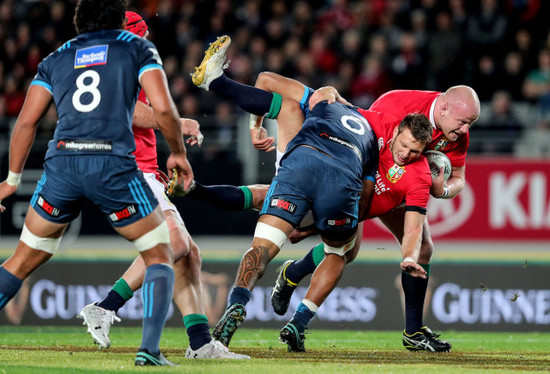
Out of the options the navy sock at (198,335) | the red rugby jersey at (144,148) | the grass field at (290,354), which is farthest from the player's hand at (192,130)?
the grass field at (290,354)

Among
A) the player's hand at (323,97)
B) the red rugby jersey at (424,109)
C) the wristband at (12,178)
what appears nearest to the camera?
the wristband at (12,178)

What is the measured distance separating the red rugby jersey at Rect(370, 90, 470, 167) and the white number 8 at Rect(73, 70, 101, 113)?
3046mm

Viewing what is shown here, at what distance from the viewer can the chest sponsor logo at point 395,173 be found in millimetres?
6922

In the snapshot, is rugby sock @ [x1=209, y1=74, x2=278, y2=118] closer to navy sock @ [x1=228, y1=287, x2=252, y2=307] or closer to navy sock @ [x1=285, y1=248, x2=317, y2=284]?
navy sock @ [x1=285, y1=248, x2=317, y2=284]

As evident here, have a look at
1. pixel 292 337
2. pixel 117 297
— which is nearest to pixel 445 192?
pixel 292 337

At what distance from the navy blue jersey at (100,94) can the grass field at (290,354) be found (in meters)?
1.27

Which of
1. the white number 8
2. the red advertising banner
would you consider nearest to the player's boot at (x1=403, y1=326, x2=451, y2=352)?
the white number 8

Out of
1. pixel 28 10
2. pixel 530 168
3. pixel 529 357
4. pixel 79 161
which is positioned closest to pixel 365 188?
pixel 529 357

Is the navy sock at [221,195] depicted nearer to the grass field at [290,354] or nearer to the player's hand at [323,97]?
the player's hand at [323,97]

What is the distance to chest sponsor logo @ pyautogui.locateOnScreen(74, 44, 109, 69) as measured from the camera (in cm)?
519

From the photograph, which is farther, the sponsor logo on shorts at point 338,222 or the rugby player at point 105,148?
the sponsor logo on shorts at point 338,222

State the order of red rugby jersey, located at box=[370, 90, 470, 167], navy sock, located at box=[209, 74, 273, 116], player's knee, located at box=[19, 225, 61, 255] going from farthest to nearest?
1. red rugby jersey, located at box=[370, 90, 470, 167]
2. navy sock, located at box=[209, 74, 273, 116]
3. player's knee, located at box=[19, 225, 61, 255]

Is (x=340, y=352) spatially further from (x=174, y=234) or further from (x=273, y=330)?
(x=273, y=330)

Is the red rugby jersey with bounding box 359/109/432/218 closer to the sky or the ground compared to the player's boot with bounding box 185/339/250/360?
closer to the sky
